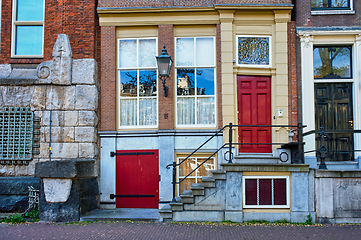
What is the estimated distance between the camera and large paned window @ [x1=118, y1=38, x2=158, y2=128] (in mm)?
9867

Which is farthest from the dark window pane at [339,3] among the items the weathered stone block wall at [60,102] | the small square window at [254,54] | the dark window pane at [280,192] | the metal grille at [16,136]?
the metal grille at [16,136]

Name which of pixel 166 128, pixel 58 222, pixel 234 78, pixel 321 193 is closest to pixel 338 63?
pixel 234 78

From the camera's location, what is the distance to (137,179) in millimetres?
9578

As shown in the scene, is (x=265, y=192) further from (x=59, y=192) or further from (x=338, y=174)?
(x=59, y=192)

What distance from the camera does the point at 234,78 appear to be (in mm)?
9609

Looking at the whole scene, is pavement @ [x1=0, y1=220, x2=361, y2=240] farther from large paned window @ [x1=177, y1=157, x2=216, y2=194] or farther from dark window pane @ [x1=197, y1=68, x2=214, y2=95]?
dark window pane @ [x1=197, y1=68, x2=214, y2=95]

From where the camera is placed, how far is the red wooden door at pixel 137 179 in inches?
375

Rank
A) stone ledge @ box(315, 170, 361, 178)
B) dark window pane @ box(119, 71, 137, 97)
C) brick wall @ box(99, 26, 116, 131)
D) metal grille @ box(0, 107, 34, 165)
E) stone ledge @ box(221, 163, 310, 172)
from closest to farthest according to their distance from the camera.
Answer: stone ledge @ box(315, 170, 361, 178) → stone ledge @ box(221, 163, 310, 172) → metal grille @ box(0, 107, 34, 165) → brick wall @ box(99, 26, 116, 131) → dark window pane @ box(119, 71, 137, 97)

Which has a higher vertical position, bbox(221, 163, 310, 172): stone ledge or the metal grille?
the metal grille

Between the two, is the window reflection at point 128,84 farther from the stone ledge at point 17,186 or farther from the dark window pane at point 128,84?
the stone ledge at point 17,186

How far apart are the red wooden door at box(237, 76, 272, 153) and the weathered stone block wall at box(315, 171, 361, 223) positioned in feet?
7.16

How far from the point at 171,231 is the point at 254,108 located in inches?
178

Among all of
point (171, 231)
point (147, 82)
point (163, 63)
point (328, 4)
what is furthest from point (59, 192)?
point (328, 4)

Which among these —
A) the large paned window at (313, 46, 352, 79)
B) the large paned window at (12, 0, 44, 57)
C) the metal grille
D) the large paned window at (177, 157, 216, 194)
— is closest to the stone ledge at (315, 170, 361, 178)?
the large paned window at (177, 157, 216, 194)
